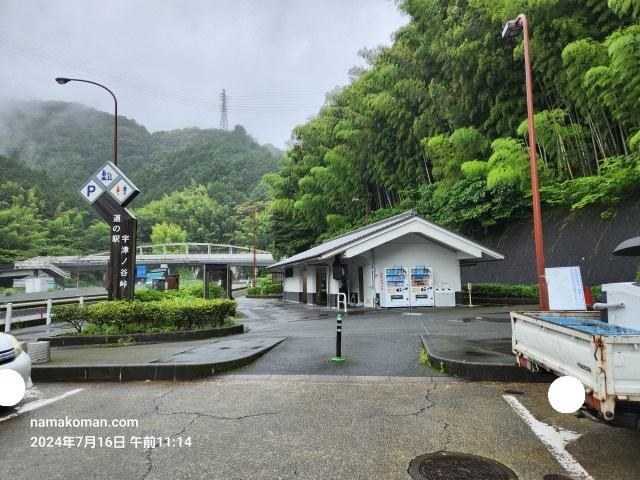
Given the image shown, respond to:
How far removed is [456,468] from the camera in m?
3.15

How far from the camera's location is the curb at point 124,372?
248 inches

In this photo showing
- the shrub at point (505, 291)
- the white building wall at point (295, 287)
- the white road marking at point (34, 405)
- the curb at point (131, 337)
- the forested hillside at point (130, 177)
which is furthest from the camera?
the forested hillside at point (130, 177)

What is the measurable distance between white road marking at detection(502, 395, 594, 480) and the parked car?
17.9ft

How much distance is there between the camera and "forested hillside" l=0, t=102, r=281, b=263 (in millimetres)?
73375

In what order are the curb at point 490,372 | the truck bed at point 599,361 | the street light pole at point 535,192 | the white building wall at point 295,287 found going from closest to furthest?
the truck bed at point 599,361 < the curb at point 490,372 < the street light pole at point 535,192 < the white building wall at point 295,287

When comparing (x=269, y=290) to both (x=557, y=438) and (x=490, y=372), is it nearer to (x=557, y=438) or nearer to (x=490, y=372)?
(x=490, y=372)

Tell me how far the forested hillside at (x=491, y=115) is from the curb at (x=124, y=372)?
14.2 m

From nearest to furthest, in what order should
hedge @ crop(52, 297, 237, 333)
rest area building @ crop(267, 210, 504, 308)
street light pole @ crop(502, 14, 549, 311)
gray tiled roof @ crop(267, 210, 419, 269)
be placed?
street light pole @ crop(502, 14, 549, 311) < hedge @ crop(52, 297, 237, 333) < gray tiled roof @ crop(267, 210, 419, 269) < rest area building @ crop(267, 210, 504, 308)

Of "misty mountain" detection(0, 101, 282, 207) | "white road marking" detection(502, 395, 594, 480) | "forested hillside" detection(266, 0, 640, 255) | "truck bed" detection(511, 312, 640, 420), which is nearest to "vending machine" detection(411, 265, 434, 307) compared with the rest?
"forested hillside" detection(266, 0, 640, 255)

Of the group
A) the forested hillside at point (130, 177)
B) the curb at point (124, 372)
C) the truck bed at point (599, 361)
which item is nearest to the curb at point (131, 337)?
the curb at point (124, 372)

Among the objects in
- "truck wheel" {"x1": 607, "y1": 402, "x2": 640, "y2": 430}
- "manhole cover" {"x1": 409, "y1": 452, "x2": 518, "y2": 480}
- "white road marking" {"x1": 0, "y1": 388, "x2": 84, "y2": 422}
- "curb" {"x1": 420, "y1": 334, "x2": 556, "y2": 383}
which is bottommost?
"manhole cover" {"x1": 409, "y1": 452, "x2": 518, "y2": 480}

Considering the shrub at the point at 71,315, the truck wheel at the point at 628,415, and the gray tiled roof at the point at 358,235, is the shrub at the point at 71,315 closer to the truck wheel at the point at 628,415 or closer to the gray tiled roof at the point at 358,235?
the gray tiled roof at the point at 358,235

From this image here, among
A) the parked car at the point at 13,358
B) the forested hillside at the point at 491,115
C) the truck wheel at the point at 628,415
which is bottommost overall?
the truck wheel at the point at 628,415

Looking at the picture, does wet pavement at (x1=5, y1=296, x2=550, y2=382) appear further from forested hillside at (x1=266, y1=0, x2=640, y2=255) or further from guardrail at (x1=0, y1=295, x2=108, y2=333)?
forested hillside at (x1=266, y1=0, x2=640, y2=255)
